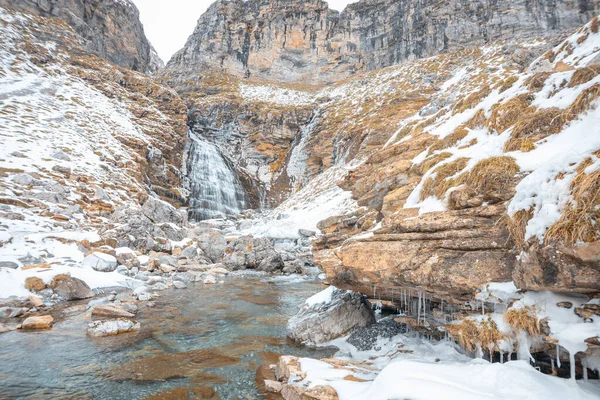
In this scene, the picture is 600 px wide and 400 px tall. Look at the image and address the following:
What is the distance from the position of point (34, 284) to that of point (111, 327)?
524cm

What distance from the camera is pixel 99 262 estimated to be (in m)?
14.1

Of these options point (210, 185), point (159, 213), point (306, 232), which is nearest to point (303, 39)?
point (210, 185)

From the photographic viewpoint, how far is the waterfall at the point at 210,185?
1526 inches

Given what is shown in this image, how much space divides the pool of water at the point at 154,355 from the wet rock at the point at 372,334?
801 millimetres

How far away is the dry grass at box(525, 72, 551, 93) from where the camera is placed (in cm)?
→ 608

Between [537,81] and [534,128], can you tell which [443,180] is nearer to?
[534,128]

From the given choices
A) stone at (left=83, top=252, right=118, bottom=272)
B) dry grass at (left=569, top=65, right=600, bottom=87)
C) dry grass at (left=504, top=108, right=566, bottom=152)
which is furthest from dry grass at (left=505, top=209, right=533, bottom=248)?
stone at (left=83, top=252, right=118, bottom=272)

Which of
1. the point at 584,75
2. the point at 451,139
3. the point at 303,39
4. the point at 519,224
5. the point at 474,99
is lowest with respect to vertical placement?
the point at 519,224

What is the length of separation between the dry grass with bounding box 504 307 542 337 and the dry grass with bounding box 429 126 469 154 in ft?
15.8

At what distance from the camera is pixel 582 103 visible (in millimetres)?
4605

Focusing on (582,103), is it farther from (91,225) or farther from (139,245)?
(91,225)

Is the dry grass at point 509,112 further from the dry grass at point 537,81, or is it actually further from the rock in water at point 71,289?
the rock in water at point 71,289

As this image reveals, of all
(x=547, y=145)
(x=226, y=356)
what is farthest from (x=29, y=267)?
(x=547, y=145)

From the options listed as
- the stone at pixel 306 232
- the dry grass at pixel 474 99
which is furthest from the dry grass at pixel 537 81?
the stone at pixel 306 232
